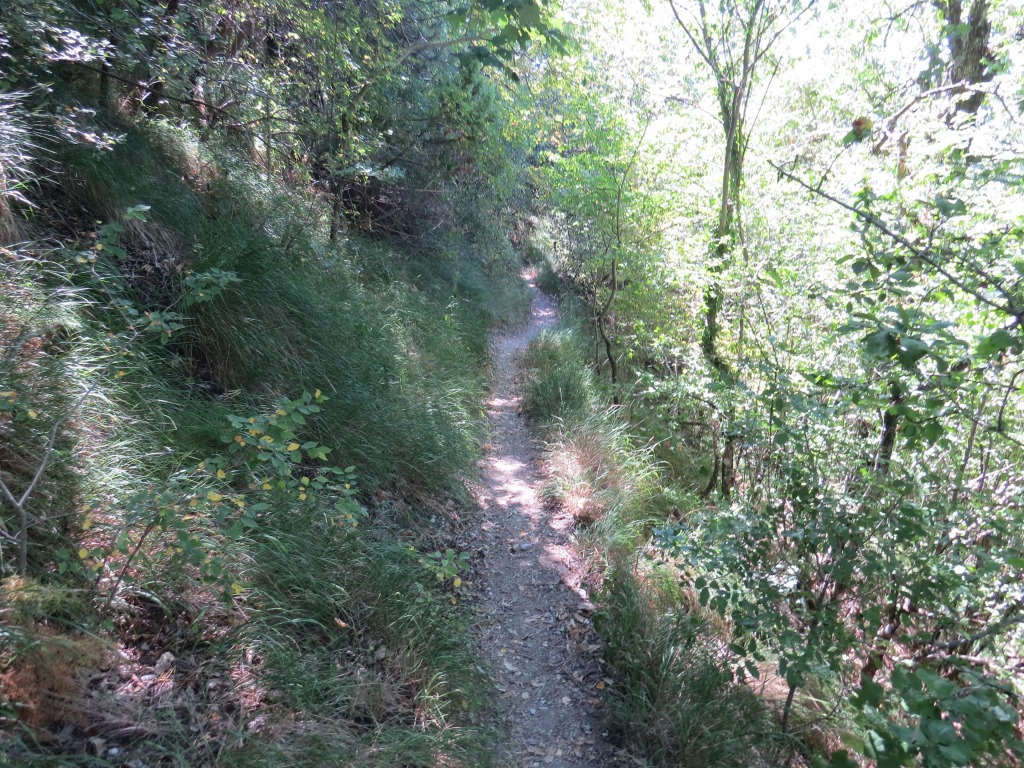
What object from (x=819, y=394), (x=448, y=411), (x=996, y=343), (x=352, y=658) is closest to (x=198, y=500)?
(x=352, y=658)

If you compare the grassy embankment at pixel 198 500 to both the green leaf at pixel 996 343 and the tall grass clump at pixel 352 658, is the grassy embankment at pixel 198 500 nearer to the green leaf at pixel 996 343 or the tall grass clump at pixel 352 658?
the tall grass clump at pixel 352 658

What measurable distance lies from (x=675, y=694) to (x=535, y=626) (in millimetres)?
1138

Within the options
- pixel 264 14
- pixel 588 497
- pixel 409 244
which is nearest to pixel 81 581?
pixel 588 497

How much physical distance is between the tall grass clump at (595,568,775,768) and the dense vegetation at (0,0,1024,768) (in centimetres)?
2

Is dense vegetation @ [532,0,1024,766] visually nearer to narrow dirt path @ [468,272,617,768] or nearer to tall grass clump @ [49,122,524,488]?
narrow dirt path @ [468,272,617,768]

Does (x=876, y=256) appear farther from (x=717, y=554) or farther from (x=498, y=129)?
(x=498, y=129)

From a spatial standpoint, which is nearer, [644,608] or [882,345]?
[882,345]

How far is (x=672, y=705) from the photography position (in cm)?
327

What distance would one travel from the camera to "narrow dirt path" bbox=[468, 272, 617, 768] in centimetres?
332

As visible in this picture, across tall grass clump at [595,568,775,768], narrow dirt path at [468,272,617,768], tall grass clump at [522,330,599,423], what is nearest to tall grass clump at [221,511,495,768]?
narrow dirt path at [468,272,617,768]

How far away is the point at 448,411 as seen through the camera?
628 centimetres

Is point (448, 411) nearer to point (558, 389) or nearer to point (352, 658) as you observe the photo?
point (558, 389)

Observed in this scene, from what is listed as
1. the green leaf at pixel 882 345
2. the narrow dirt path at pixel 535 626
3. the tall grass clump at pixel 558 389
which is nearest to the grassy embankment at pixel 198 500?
the narrow dirt path at pixel 535 626

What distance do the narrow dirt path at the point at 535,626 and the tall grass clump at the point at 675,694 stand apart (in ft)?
0.65
